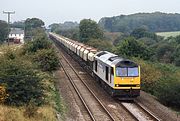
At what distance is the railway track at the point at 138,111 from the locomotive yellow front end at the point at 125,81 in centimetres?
82

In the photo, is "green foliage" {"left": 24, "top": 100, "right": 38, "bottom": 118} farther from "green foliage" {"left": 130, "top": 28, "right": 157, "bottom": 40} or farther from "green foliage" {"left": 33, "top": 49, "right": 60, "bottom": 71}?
"green foliage" {"left": 130, "top": 28, "right": 157, "bottom": 40}

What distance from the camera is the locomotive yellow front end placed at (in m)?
25.8

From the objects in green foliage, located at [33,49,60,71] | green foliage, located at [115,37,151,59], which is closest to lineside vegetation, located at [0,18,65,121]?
green foliage, located at [33,49,60,71]

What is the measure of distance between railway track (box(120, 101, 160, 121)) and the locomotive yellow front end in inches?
32.1

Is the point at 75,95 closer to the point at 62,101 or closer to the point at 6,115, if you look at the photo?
the point at 62,101

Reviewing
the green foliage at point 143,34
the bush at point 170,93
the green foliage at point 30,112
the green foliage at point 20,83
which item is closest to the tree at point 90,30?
the green foliage at point 143,34

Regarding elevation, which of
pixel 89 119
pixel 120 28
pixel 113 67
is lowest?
pixel 89 119

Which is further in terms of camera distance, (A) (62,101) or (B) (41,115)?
(A) (62,101)

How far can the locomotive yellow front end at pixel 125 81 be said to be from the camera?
84.5ft

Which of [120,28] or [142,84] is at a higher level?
[120,28]

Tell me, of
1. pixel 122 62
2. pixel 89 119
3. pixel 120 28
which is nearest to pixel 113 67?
pixel 122 62

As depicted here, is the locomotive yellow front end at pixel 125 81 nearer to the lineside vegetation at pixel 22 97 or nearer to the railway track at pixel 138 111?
the railway track at pixel 138 111

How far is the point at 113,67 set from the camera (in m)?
25.9

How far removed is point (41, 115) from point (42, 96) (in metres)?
3.62
